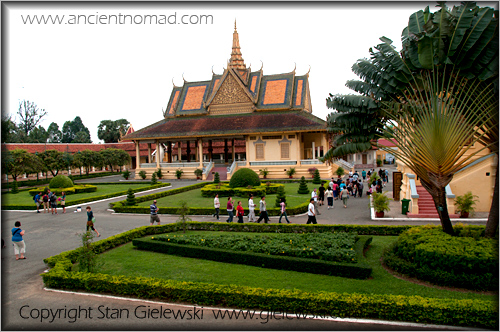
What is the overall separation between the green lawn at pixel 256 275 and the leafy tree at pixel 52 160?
3424cm

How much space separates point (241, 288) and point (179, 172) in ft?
104

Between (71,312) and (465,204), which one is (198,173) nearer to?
(465,204)

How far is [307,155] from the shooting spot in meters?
41.9

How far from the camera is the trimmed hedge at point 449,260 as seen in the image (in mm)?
7441

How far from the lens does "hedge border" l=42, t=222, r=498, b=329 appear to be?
6176mm

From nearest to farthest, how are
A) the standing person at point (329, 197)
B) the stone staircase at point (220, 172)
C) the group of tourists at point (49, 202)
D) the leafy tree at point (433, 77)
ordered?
1. the leafy tree at point (433, 77)
2. the standing person at point (329, 197)
3. the group of tourists at point (49, 202)
4. the stone staircase at point (220, 172)

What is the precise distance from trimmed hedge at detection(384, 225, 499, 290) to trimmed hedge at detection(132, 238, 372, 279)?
115cm

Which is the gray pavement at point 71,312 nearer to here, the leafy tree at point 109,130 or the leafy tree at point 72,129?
the leafy tree at point 109,130

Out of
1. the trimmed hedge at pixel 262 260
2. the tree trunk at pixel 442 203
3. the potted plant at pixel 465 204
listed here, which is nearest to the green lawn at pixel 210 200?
the potted plant at pixel 465 204

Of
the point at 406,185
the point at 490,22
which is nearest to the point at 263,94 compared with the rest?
the point at 406,185

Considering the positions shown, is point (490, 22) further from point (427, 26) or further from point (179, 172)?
point (179, 172)

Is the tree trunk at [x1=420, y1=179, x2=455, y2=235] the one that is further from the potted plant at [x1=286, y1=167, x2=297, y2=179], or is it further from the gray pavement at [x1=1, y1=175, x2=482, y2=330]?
the potted plant at [x1=286, y1=167, x2=297, y2=179]

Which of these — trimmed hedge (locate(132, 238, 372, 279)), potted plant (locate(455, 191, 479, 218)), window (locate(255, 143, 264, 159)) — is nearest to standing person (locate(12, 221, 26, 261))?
trimmed hedge (locate(132, 238, 372, 279))

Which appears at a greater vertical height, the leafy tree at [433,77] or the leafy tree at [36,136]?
the leafy tree at [36,136]
